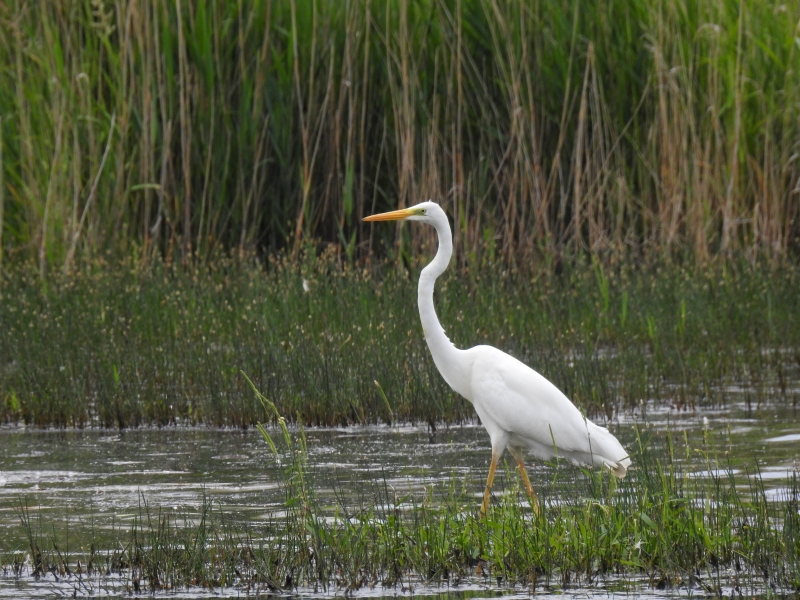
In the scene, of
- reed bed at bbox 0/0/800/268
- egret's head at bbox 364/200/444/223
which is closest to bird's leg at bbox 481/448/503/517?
egret's head at bbox 364/200/444/223

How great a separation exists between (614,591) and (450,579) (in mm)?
539

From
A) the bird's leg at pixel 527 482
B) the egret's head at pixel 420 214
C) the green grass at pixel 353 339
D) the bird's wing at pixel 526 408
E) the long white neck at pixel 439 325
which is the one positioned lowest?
the green grass at pixel 353 339

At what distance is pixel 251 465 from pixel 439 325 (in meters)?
1.24

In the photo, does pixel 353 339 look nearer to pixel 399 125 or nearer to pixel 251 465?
pixel 251 465

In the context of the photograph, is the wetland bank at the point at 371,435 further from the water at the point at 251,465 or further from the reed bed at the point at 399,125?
the reed bed at the point at 399,125

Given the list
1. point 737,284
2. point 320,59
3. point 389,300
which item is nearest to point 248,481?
point 389,300

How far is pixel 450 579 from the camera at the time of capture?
13.5ft

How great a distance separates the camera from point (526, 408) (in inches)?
217

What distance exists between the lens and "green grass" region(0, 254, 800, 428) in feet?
24.1

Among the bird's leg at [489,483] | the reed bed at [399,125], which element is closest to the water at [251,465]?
the bird's leg at [489,483]

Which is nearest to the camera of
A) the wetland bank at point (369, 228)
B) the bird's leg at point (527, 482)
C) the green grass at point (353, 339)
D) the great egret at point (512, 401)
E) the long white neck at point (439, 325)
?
the bird's leg at point (527, 482)

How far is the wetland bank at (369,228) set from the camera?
7199 millimetres

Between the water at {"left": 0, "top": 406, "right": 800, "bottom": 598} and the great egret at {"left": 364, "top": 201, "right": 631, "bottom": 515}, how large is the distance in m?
0.20

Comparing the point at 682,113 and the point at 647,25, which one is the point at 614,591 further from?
the point at 647,25
